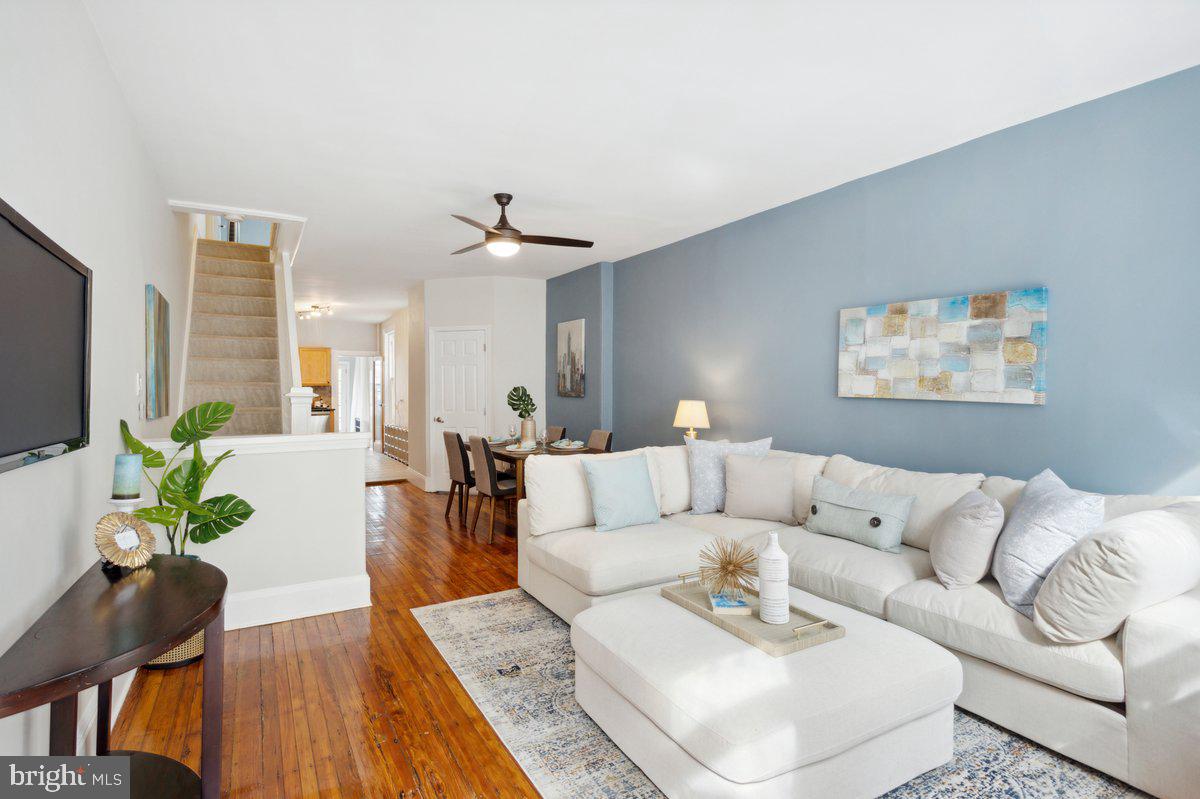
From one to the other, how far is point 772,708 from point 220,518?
245cm

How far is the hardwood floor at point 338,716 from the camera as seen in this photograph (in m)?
2.11

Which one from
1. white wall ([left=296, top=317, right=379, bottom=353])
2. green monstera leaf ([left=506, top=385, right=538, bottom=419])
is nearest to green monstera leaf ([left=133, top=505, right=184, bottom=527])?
green monstera leaf ([left=506, top=385, right=538, bottom=419])

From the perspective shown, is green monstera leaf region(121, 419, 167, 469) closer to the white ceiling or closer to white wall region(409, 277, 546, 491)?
the white ceiling

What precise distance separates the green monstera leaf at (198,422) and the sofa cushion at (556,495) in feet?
5.31

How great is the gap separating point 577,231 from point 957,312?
306 centimetres

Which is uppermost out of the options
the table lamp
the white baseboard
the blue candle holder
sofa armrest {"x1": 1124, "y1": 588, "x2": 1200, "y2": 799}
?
the table lamp

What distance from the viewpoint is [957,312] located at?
3.38 meters

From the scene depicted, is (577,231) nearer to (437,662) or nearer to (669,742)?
(437,662)

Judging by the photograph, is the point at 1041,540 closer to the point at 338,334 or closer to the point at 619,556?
the point at 619,556

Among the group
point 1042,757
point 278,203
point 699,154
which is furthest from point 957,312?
point 278,203

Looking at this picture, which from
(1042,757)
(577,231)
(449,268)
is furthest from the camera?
(449,268)

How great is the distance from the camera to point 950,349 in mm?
3426

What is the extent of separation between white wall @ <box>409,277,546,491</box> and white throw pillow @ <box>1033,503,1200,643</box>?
601cm

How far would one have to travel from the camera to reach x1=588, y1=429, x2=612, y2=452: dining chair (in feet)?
19.8
